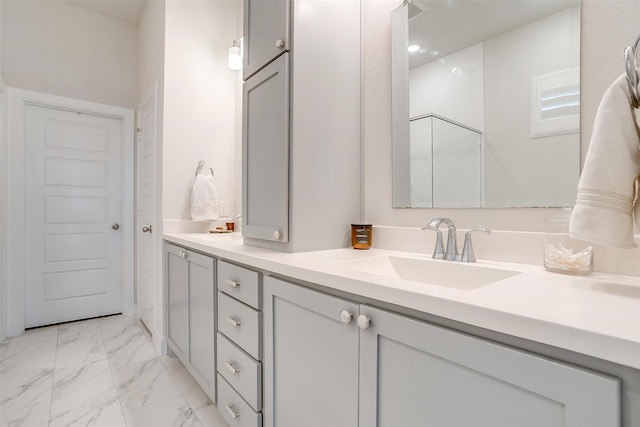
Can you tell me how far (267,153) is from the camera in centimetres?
129

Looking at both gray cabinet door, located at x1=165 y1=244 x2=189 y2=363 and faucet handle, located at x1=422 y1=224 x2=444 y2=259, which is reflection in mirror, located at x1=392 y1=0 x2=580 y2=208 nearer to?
faucet handle, located at x1=422 y1=224 x2=444 y2=259

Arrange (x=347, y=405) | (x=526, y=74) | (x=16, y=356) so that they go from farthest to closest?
(x=16, y=356)
(x=526, y=74)
(x=347, y=405)

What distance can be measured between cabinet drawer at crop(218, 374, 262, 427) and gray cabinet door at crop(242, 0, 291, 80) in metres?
1.38

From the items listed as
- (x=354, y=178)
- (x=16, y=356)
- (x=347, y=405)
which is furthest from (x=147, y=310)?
(x=347, y=405)

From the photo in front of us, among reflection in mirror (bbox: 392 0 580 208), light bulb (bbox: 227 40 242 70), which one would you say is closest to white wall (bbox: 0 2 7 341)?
light bulb (bbox: 227 40 242 70)

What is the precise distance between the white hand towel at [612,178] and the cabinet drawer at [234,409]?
114cm

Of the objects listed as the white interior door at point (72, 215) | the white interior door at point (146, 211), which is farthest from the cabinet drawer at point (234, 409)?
the white interior door at point (72, 215)

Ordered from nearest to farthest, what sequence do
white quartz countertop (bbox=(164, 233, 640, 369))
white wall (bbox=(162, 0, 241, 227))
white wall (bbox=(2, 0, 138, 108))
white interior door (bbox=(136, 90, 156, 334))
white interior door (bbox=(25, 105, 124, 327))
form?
white quartz countertop (bbox=(164, 233, 640, 369)), white wall (bbox=(162, 0, 241, 227)), white interior door (bbox=(136, 90, 156, 334)), white wall (bbox=(2, 0, 138, 108)), white interior door (bbox=(25, 105, 124, 327))

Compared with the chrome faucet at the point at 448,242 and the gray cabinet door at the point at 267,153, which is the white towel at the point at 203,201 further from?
the chrome faucet at the point at 448,242

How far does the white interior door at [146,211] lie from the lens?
2355 mm

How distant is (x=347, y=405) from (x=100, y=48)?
363cm

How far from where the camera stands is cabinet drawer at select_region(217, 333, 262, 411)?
1.08m

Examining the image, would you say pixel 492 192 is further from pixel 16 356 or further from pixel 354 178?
pixel 16 356

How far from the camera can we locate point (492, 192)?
1062 mm
